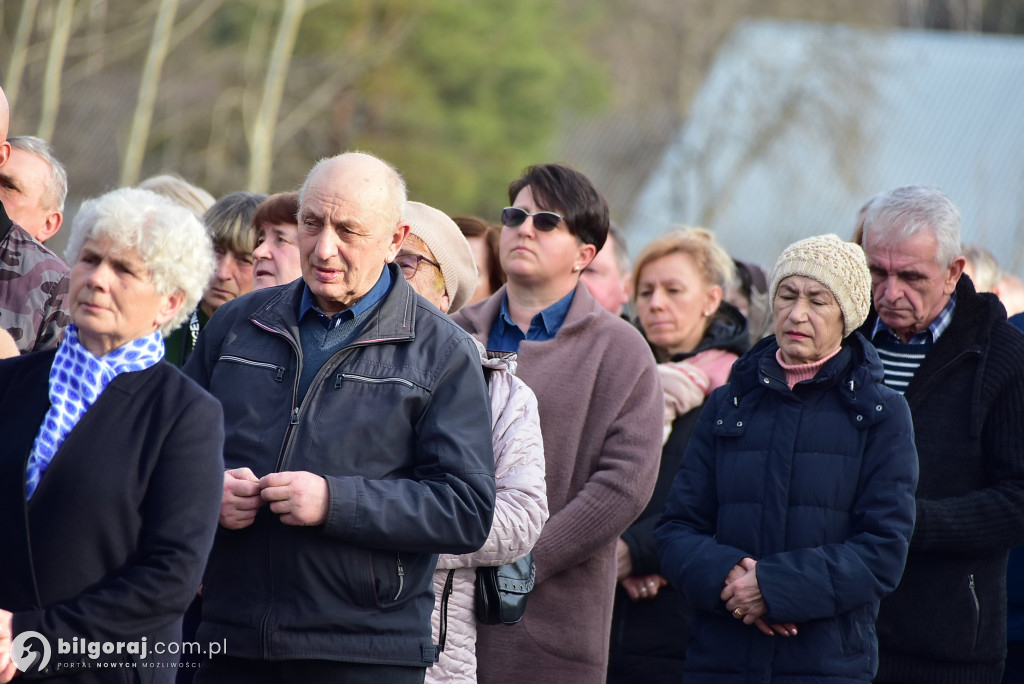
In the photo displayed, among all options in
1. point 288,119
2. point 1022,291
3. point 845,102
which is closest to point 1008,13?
point 845,102

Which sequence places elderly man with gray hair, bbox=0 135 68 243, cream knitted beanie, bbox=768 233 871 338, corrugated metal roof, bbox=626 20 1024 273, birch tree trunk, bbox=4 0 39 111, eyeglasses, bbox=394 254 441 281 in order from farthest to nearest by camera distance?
1. corrugated metal roof, bbox=626 20 1024 273
2. birch tree trunk, bbox=4 0 39 111
3. elderly man with gray hair, bbox=0 135 68 243
4. eyeglasses, bbox=394 254 441 281
5. cream knitted beanie, bbox=768 233 871 338

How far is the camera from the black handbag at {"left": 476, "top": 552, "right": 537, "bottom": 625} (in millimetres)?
3379

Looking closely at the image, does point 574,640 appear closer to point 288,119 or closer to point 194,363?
point 194,363

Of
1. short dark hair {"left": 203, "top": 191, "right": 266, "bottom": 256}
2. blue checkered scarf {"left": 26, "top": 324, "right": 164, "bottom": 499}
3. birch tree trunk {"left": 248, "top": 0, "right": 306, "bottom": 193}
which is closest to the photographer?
blue checkered scarf {"left": 26, "top": 324, "right": 164, "bottom": 499}

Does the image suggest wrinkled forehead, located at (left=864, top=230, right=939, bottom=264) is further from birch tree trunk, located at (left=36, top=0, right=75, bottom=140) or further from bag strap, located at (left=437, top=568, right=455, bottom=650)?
birch tree trunk, located at (left=36, top=0, right=75, bottom=140)

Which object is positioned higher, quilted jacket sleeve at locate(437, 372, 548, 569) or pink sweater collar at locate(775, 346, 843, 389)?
pink sweater collar at locate(775, 346, 843, 389)

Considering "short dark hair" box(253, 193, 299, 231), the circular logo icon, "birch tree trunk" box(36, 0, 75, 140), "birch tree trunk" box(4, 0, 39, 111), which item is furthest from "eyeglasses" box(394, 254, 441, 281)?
"birch tree trunk" box(4, 0, 39, 111)

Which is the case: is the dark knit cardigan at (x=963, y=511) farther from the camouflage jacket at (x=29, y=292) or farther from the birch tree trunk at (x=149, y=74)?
the birch tree trunk at (x=149, y=74)

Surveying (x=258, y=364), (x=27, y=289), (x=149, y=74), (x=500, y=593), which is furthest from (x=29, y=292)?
(x=149, y=74)

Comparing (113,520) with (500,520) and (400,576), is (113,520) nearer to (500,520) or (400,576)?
(400,576)

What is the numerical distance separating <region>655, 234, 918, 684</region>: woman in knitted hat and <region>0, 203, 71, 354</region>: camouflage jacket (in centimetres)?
205

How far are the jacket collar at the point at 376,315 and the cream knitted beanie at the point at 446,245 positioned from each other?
0.75m

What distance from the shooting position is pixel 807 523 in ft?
12.0

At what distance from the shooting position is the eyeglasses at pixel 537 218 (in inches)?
165
